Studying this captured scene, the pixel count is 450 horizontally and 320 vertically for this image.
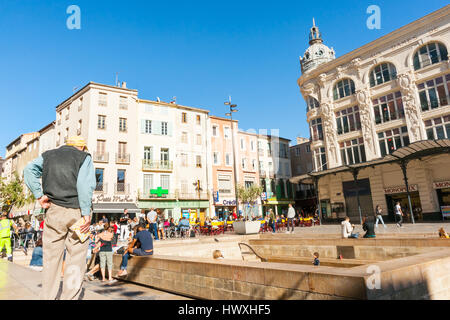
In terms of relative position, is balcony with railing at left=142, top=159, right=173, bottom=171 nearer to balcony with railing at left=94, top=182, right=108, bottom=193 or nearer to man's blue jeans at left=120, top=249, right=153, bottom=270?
balcony with railing at left=94, top=182, right=108, bottom=193

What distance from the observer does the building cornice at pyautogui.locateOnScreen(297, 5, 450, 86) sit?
25234 millimetres

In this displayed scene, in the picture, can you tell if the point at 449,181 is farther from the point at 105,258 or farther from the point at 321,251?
the point at 105,258

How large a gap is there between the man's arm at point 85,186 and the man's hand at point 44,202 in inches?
12.6

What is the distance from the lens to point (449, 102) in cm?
2442

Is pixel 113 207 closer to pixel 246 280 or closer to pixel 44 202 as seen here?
pixel 246 280

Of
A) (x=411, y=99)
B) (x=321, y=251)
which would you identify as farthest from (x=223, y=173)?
(x=321, y=251)

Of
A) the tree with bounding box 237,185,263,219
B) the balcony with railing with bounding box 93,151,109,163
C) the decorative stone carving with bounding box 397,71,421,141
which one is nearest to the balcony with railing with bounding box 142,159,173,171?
the balcony with railing with bounding box 93,151,109,163

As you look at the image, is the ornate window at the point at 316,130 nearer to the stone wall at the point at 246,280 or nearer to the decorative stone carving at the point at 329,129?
the decorative stone carving at the point at 329,129

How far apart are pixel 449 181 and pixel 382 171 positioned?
16.8 ft

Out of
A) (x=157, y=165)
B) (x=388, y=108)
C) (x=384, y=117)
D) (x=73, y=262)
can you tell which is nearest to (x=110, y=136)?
(x=157, y=165)

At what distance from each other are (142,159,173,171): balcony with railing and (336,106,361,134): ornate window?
61.9ft

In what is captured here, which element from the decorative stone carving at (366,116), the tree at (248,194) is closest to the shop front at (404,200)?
the decorative stone carving at (366,116)

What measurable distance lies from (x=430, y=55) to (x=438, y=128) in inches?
248
